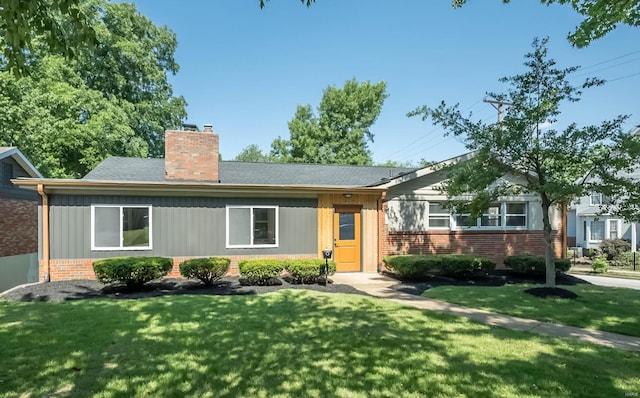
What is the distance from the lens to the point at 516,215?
44.7ft

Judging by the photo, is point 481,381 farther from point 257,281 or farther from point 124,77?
point 124,77

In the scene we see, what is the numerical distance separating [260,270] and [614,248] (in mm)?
23168

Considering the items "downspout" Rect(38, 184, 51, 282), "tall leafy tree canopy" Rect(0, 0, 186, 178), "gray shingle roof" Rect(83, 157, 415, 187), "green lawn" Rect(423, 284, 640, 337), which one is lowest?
"green lawn" Rect(423, 284, 640, 337)

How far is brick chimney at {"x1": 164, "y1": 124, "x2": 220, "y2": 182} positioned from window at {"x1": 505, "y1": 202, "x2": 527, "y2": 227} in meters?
11.0

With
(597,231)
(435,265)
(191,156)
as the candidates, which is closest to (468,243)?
(435,265)

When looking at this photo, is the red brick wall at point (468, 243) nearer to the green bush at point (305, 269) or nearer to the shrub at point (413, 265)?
the shrub at point (413, 265)

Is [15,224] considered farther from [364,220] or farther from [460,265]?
[460,265]

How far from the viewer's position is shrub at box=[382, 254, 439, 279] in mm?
10695

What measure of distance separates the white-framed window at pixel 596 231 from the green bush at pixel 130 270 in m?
29.3

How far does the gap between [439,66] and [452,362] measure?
1431 centimetres

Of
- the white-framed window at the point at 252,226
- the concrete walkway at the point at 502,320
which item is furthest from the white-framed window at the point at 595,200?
the white-framed window at the point at 252,226

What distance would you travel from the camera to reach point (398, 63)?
17188mm

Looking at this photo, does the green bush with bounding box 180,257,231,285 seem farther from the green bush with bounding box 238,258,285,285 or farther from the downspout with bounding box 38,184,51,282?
the downspout with bounding box 38,184,51,282

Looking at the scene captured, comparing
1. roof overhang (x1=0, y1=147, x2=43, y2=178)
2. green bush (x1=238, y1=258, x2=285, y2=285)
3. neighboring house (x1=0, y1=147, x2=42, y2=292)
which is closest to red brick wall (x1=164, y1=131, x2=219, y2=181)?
green bush (x1=238, y1=258, x2=285, y2=285)
